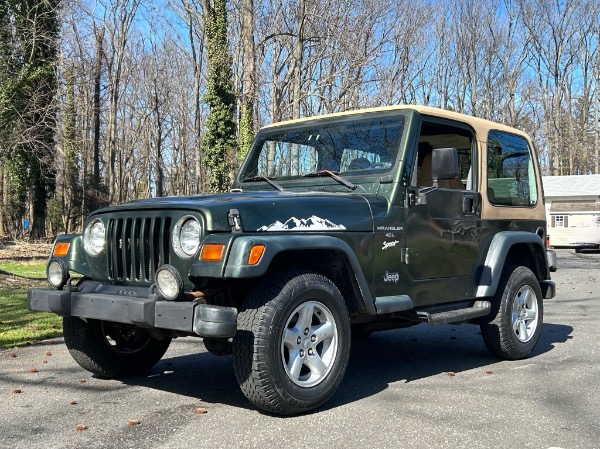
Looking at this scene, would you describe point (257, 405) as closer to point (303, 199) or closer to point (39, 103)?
point (303, 199)

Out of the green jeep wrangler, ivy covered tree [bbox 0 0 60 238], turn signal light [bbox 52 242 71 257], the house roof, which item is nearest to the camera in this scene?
the green jeep wrangler

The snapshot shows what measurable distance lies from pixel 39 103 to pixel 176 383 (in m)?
15.3

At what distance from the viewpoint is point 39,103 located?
1842cm

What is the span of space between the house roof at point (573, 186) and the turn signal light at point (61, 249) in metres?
42.3

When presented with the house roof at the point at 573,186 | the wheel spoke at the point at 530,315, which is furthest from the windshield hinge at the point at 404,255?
the house roof at the point at 573,186

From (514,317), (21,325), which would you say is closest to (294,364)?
(514,317)

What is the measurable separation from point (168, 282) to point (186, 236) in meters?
0.34

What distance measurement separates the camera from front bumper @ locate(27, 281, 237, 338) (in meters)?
3.86

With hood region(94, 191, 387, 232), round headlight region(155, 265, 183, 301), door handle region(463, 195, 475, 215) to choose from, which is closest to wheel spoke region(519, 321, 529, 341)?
door handle region(463, 195, 475, 215)

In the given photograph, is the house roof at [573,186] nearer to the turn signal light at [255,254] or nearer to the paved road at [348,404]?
the paved road at [348,404]

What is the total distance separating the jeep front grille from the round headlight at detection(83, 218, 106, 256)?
16 centimetres

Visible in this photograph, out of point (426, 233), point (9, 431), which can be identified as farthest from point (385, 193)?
point (9, 431)

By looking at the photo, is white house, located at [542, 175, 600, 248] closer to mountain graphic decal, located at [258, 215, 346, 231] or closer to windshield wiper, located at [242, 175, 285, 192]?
windshield wiper, located at [242, 175, 285, 192]

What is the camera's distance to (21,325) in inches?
317
